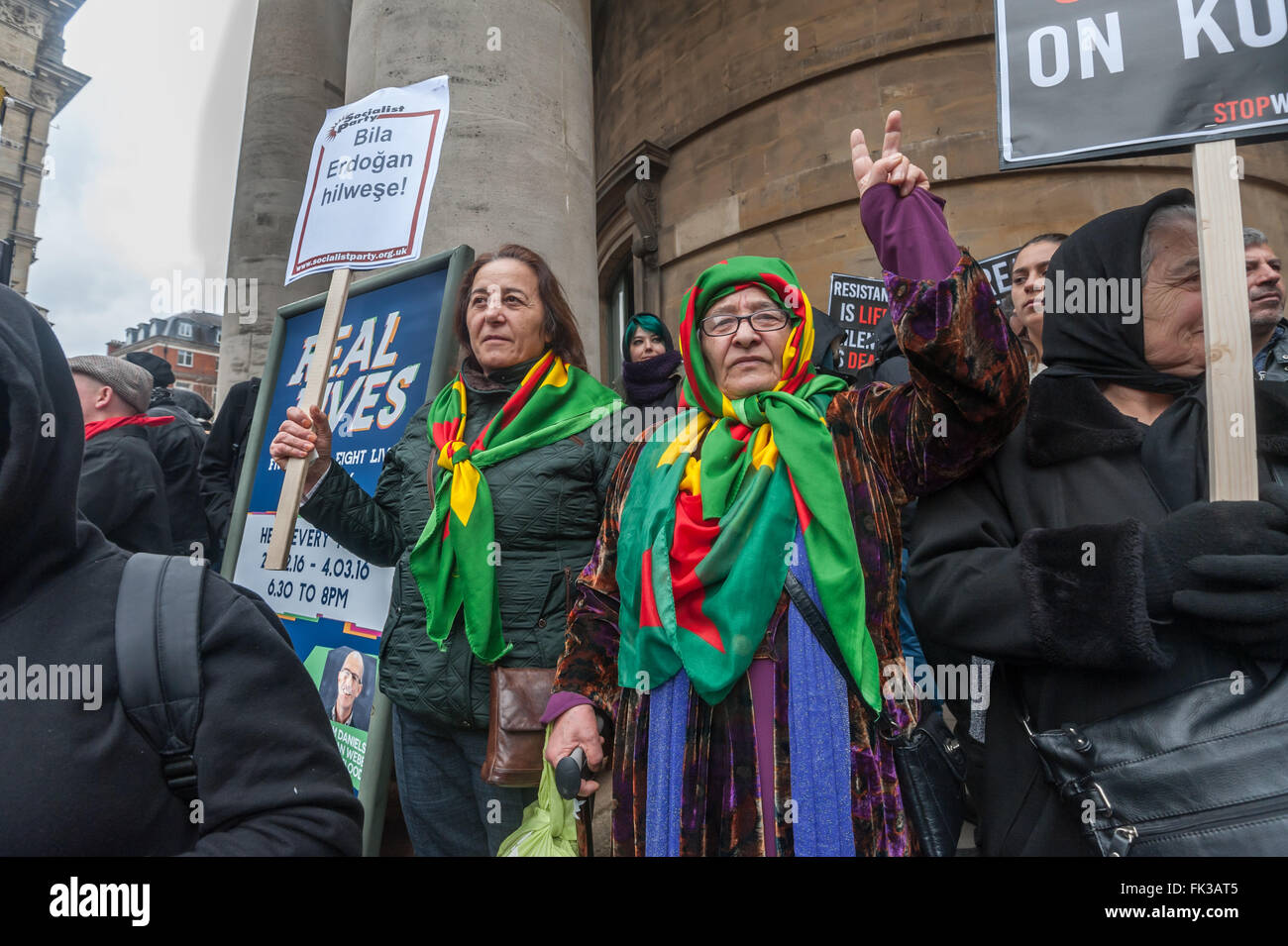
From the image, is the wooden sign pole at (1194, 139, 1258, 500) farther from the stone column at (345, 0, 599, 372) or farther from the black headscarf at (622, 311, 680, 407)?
the black headscarf at (622, 311, 680, 407)

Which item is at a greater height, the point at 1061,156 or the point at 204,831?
the point at 1061,156

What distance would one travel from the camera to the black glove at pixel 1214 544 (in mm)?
1204

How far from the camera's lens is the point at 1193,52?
160 centimetres

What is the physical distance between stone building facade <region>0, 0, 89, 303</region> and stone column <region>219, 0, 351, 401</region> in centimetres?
1123

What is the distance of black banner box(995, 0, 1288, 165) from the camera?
61.3 inches

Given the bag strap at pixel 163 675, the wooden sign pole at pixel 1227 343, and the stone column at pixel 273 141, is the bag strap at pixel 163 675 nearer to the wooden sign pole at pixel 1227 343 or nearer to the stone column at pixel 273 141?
the wooden sign pole at pixel 1227 343

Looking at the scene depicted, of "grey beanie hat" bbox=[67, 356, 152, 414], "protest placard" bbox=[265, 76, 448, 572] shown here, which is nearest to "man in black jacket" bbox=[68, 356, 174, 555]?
"grey beanie hat" bbox=[67, 356, 152, 414]

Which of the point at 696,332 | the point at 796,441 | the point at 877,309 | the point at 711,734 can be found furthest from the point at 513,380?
the point at 877,309
